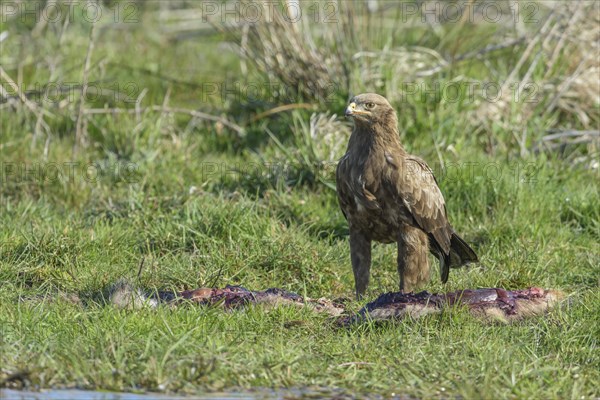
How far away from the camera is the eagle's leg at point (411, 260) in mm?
6363

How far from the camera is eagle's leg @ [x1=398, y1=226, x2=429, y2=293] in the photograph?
6363 millimetres

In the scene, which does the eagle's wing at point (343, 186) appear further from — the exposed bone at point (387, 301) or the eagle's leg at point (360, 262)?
the exposed bone at point (387, 301)

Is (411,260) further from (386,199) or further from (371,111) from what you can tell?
(371,111)

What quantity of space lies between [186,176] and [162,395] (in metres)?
4.12

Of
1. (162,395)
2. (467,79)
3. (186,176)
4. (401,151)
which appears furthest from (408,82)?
(162,395)

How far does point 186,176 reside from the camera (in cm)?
845

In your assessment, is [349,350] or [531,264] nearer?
[349,350]

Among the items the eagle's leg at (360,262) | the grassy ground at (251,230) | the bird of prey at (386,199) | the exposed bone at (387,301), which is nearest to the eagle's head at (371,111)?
the bird of prey at (386,199)

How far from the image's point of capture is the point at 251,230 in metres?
7.08

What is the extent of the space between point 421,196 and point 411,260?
383 millimetres

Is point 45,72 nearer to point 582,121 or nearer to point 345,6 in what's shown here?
point 345,6

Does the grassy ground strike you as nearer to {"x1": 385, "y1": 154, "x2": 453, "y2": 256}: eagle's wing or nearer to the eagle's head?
{"x1": 385, "y1": 154, "x2": 453, "y2": 256}: eagle's wing

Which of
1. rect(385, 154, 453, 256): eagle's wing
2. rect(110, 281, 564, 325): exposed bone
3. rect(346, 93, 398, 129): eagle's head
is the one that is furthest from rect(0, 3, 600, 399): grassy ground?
rect(346, 93, 398, 129): eagle's head

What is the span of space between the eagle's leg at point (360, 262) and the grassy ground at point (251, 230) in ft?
0.75
